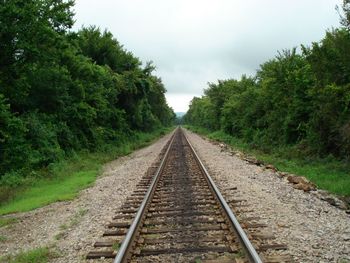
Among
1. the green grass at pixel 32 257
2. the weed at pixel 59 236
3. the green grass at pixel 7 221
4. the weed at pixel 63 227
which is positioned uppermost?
the green grass at pixel 32 257

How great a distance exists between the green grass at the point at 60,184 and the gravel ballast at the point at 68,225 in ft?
2.26

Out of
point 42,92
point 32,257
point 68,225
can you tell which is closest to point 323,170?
point 68,225

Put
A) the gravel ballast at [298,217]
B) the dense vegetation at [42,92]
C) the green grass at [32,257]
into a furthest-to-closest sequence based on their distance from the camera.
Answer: the dense vegetation at [42,92] → the green grass at [32,257] → the gravel ballast at [298,217]

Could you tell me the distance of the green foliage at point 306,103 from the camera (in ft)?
60.5

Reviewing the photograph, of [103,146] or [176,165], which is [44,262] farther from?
[103,146]

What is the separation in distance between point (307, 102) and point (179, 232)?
19236 mm

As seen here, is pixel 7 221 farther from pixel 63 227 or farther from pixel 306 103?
pixel 306 103

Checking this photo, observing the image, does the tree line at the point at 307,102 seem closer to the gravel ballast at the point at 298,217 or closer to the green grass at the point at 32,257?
the gravel ballast at the point at 298,217

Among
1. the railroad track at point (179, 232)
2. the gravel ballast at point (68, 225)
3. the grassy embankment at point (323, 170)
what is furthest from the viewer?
the grassy embankment at point (323, 170)

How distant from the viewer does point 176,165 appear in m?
19.6

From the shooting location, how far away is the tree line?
1828 centimetres

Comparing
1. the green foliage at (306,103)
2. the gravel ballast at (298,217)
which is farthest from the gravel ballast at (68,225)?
the green foliage at (306,103)

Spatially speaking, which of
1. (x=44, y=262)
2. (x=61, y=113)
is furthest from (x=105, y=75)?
(x=44, y=262)

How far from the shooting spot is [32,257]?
686cm
